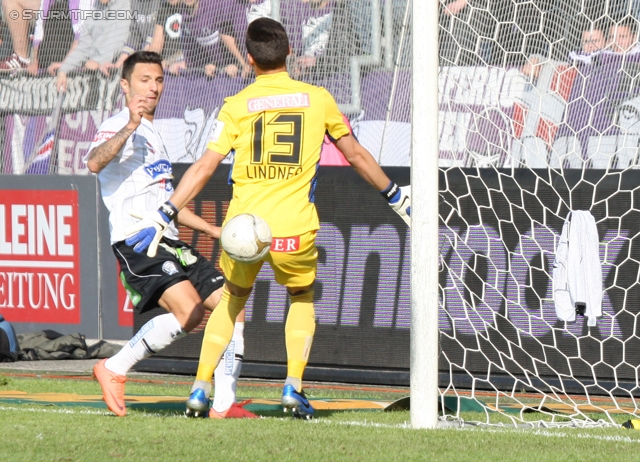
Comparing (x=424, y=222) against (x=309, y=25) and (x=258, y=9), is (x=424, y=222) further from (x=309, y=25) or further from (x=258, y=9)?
(x=258, y=9)

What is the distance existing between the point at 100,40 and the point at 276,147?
6553mm

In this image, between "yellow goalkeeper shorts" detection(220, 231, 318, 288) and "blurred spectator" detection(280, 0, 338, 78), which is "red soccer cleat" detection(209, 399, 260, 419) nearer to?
"yellow goalkeeper shorts" detection(220, 231, 318, 288)

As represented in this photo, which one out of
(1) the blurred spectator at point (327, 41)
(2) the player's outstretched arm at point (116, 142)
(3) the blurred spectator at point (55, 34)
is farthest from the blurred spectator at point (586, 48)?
→ (3) the blurred spectator at point (55, 34)

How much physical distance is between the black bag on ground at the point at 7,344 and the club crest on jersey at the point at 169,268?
427cm

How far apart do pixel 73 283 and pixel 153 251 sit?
6.06 metres

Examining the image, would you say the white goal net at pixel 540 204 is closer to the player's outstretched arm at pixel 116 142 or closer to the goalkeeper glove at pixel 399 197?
the goalkeeper glove at pixel 399 197

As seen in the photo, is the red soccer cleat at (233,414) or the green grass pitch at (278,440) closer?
the green grass pitch at (278,440)

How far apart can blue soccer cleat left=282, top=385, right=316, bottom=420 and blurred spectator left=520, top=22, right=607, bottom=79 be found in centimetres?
337

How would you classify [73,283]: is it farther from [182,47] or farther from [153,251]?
[153,251]

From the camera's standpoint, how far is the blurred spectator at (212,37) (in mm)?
11180

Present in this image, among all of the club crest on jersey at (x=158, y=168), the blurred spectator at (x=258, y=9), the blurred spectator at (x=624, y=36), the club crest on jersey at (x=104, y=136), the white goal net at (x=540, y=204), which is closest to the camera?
the club crest on jersey at (x=104, y=136)

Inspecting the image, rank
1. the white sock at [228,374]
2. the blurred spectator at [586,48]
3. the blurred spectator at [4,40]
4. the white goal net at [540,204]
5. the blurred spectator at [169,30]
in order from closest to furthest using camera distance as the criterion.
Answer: the white sock at [228,374] → the white goal net at [540,204] → the blurred spectator at [586,48] → the blurred spectator at [169,30] → the blurred spectator at [4,40]

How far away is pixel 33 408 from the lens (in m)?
6.68

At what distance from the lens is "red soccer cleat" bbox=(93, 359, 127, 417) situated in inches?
242
